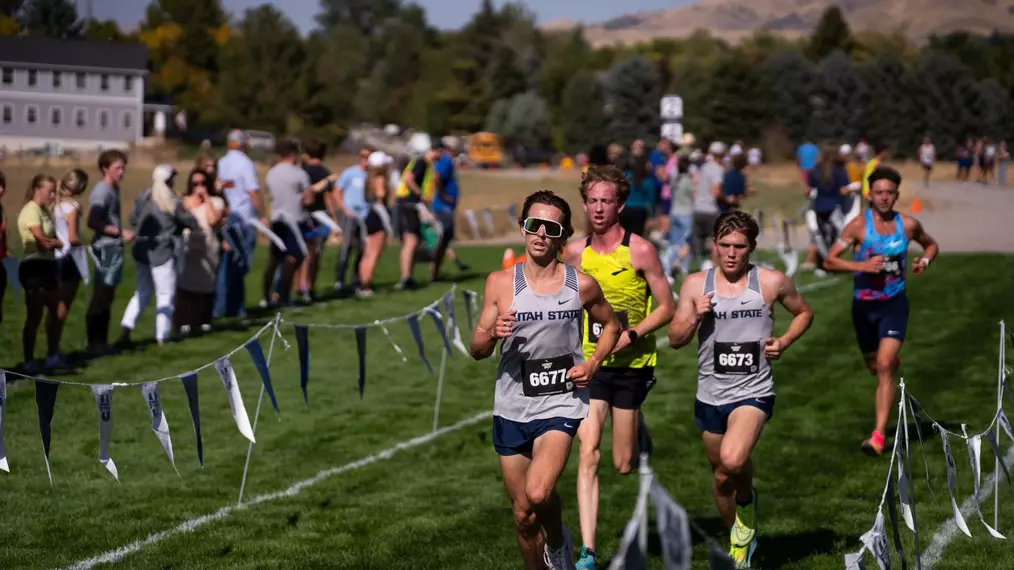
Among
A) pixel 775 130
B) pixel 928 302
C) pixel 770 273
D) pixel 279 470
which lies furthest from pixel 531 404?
pixel 775 130

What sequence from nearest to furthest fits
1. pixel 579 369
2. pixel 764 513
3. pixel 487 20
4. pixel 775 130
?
pixel 579 369, pixel 764 513, pixel 775 130, pixel 487 20

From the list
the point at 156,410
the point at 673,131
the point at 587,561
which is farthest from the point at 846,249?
the point at 673,131

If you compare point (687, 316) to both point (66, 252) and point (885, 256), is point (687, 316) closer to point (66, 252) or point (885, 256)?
point (885, 256)

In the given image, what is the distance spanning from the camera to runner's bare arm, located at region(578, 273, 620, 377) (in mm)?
7137

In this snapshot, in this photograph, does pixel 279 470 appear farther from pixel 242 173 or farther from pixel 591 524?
pixel 242 173

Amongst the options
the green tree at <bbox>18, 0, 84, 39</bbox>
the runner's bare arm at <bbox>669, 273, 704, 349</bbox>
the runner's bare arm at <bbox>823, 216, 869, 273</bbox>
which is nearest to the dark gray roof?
the green tree at <bbox>18, 0, 84, 39</bbox>

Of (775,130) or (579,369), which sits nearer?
(579,369)

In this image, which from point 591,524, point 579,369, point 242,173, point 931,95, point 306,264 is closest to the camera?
point 579,369

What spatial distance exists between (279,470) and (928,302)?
12.3 m

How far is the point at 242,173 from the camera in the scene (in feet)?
59.7

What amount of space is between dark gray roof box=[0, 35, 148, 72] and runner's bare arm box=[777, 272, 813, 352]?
19.2m

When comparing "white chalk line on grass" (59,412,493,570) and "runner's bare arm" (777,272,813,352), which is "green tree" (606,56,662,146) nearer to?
"white chalk line on grass" (59,412,493,570)

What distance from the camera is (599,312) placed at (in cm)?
721

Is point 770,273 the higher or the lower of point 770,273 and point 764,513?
the higher
